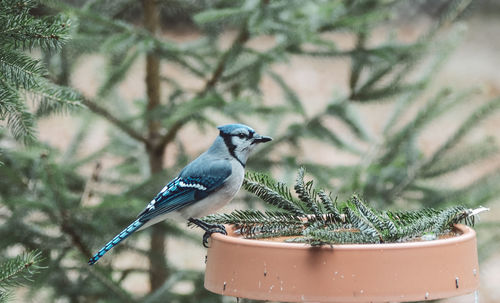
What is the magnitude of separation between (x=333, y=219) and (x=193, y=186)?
2.26 feet

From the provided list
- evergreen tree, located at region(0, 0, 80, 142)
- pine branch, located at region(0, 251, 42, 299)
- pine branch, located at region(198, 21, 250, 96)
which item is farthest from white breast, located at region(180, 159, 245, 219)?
pine branch, located at region(198, 21, 250, 96)

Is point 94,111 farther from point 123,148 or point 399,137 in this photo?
point 399,137

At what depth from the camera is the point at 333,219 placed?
165cm

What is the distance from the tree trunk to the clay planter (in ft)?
5.99

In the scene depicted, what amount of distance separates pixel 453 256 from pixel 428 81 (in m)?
1.89

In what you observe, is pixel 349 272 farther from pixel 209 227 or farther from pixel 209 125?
pixel 209 125

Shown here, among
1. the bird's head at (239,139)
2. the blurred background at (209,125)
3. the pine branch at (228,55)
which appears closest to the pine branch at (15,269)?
the bird's head at (239,139)

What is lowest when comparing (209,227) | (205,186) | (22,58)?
(209,227)

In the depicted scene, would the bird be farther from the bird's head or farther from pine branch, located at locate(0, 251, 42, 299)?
pine branch, located at locate(0, 251, 42, 299)

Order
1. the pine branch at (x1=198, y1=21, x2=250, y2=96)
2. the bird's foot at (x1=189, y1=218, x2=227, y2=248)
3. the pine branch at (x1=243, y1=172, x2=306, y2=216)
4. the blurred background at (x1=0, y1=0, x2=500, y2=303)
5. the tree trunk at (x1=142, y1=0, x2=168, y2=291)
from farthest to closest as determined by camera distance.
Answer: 1. the tree trunk at (x1=142, y1=0, x2=168, y2=291)
2. the pine branch at (x1=198, y1=21, x2=250, y2=96)
3. the blurred background at (x1=0, y1=0, x2=500, y2=303)
4. the bird's foot at (x1=189, y1=218, x2=227, y2=248)
5. the pine branch at (x1=243, y1=172, x2=306, y2=216)

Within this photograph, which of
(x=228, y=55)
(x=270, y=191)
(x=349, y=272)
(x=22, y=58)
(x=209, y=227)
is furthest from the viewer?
(x=228, y=55)

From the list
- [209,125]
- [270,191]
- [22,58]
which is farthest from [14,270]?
[209,125]

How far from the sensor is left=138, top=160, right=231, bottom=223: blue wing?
2.20 meters

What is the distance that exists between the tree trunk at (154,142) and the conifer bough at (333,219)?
153 cm
